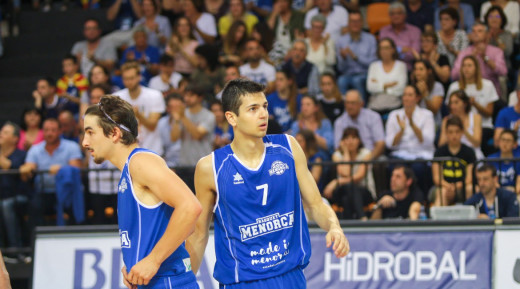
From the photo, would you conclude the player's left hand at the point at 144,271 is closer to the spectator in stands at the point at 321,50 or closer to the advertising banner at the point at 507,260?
the advertising banner at the point at 507,260

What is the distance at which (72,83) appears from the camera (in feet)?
46.7

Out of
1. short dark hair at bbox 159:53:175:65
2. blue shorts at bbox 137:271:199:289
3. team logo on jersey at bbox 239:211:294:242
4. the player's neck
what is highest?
short dark hair at bbox 159:53:175:65

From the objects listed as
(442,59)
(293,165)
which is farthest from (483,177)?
(293,165)

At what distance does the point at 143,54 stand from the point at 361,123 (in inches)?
170

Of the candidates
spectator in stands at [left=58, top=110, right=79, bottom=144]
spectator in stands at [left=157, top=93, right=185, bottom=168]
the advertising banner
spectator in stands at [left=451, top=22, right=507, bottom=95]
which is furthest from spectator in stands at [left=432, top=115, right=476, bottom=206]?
spectator in stands at [left=58, top=110, right=79, bottom=144]

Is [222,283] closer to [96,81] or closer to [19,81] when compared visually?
[96,81]

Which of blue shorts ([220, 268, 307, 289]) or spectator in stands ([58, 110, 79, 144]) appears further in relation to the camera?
spectator in stands ([58, 110, 79, 144])

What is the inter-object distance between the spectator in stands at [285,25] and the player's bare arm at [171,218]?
9149 mm

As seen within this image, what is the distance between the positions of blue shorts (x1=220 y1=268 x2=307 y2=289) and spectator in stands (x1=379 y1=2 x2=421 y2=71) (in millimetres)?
7871

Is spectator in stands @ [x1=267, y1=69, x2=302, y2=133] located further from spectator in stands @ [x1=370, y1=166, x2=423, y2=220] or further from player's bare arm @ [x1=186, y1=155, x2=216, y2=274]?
player's bare arm @ [x1=186, y1=155, x2=216, y2=274]

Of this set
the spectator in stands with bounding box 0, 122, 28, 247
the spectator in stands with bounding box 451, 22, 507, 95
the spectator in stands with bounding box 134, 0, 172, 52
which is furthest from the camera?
the spectator in stands with bounding box 134, 0, 172, 52

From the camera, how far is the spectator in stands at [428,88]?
40.9 feet

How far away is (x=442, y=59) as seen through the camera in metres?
13.1

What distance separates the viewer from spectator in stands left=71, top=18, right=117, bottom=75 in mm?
14836
